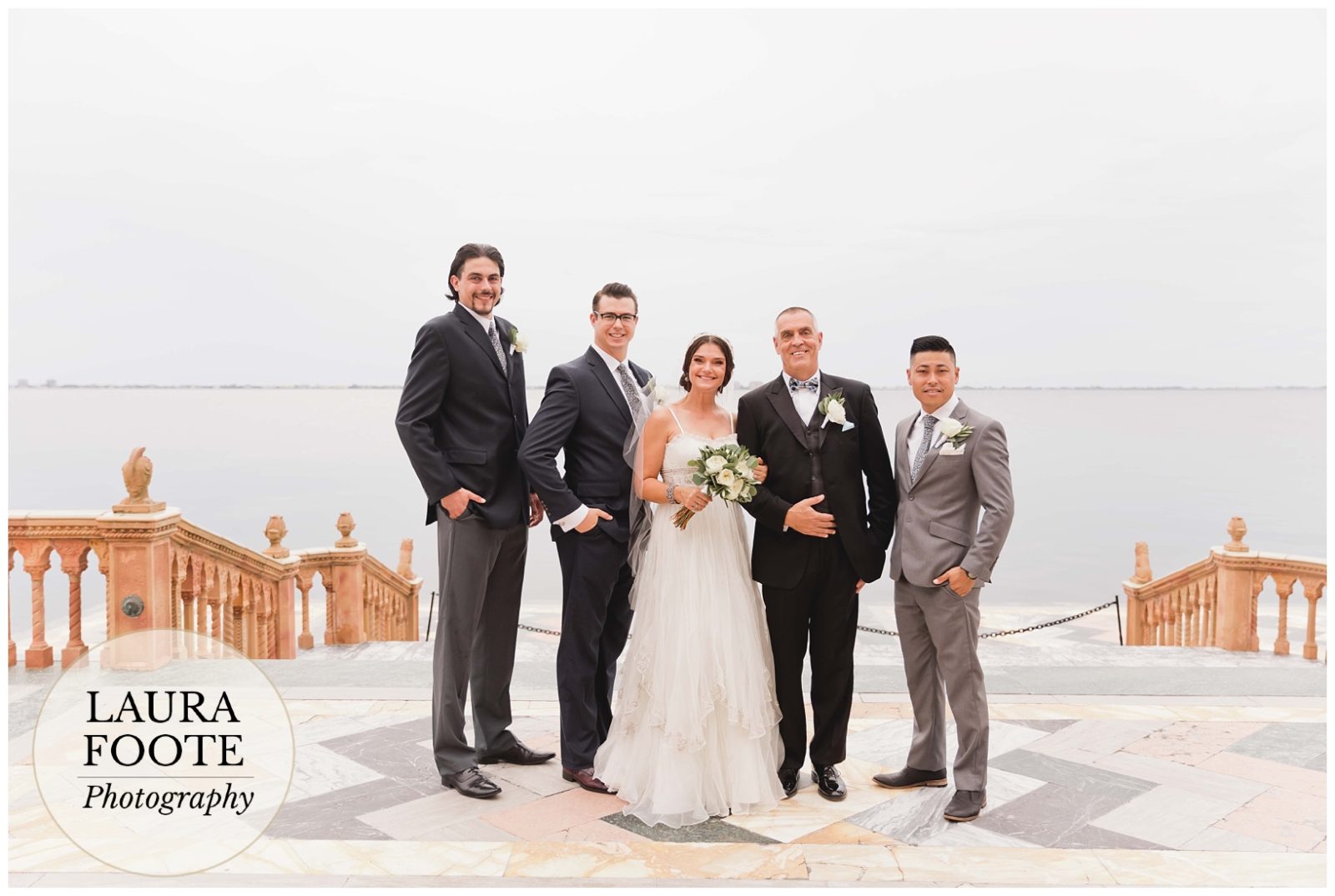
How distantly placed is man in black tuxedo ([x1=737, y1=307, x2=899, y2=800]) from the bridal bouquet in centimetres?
20

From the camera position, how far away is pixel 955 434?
3.69 meters

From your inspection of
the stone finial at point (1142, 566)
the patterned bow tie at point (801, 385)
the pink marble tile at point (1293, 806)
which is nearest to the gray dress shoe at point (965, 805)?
the pink marble tile at point (1293, 806)

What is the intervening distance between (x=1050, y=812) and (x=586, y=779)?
1900mm

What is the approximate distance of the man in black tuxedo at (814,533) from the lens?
3.88m

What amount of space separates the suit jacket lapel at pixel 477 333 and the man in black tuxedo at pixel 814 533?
1096mm

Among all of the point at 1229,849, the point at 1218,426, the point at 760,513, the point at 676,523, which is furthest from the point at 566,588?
the point at 1218,426

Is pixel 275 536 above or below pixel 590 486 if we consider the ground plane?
below

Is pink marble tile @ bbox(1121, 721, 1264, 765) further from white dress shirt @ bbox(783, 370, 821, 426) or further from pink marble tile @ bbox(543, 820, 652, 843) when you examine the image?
pink marble tile @ bbox(543, 820, 652, 843)

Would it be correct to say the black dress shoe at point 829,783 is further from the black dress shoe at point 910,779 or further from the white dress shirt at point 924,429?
the white dress shirt at point 924,429

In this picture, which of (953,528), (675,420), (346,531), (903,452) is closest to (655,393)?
(675,420)

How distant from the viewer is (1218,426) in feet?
317

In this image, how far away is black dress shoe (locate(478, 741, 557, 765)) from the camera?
4.30 m

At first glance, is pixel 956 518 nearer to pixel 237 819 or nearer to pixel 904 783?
pixel 904 783

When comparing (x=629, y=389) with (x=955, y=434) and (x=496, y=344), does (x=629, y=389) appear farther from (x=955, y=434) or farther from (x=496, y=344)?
(x=955, y=434)
